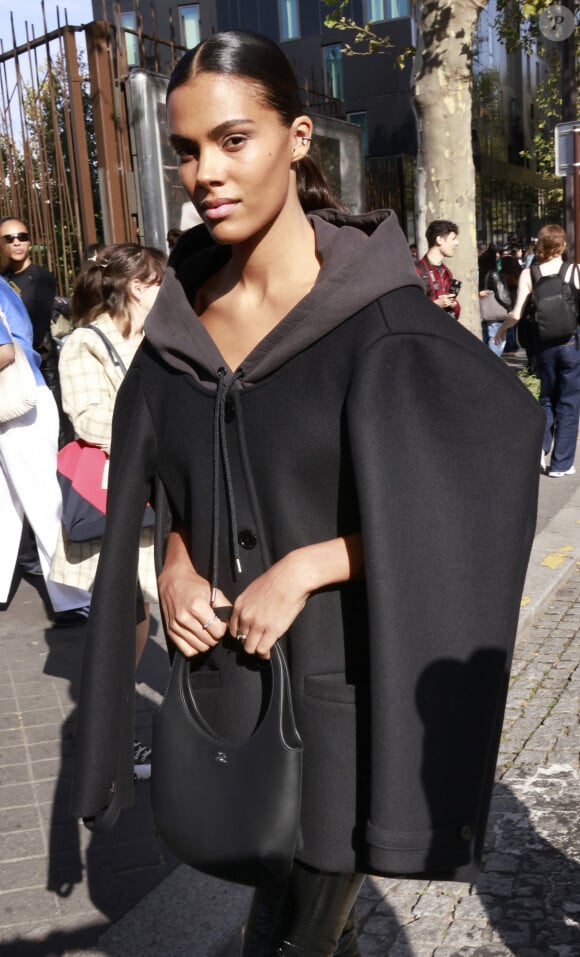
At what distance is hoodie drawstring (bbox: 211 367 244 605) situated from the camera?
1907mm

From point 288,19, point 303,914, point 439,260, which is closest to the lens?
point 303,914

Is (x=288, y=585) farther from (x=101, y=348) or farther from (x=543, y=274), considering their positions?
(x=543, y=274)

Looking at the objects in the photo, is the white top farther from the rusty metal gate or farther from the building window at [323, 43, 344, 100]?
the building window at [323, 43, 344, 100]

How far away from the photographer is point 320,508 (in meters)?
1.86

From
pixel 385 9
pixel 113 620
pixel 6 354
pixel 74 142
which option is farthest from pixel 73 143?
pixel 385 9

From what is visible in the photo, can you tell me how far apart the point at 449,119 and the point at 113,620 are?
8.93 metres

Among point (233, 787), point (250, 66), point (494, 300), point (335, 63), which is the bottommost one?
point (494, 300)

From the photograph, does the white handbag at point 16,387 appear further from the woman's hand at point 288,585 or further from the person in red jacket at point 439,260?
the woman's hand at point 288,585

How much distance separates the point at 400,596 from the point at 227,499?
35 centimetres

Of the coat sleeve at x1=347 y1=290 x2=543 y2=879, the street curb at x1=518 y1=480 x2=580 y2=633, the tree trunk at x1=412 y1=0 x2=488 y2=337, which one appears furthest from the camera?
the tree trunk at x1=412 y1=0 x2=488 y2=337

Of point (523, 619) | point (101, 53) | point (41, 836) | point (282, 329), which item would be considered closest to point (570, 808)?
point (41, 836)

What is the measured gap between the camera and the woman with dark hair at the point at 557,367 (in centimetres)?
982

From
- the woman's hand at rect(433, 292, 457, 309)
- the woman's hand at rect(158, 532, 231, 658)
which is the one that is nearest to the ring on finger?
the woman's hand at rect(158, 532, 231, 658)

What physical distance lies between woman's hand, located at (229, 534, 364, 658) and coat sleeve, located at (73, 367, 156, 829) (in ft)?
1.02
